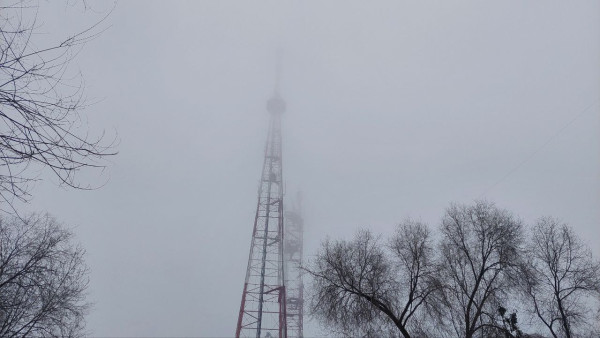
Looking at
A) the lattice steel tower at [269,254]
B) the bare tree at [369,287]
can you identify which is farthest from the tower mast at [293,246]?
the bare tree at [369,287]

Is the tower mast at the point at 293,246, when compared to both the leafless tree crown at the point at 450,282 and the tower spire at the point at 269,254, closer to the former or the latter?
the tower spire at the point at 269,254

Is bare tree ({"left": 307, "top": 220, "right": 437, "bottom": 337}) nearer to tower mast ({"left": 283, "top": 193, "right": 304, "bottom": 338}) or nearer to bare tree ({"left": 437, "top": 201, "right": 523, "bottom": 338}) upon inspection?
bare tree ({"left": 437, "top": 201, "right": 523, "bottom": 338})

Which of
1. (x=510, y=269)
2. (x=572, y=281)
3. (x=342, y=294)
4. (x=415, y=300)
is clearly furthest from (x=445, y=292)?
(x=572, y=281)

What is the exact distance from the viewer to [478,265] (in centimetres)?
1808

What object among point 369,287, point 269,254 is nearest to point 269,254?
point 269,254

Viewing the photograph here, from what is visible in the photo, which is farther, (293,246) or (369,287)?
(293,246)

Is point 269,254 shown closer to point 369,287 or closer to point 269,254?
point 269,254

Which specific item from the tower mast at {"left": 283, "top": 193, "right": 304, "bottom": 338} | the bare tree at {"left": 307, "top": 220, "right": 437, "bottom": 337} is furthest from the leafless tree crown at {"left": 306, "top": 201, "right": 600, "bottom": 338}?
the tower mast at {"left": 283, "top": 193, "right": 304, "bottom": 338}

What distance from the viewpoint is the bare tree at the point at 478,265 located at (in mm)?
17031

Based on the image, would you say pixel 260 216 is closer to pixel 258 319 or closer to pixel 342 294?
pixel 258 319

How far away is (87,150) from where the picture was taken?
11.7 feet

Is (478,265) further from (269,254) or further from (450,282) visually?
(269,254)

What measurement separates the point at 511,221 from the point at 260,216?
829 inches

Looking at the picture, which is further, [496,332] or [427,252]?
[427,252]
